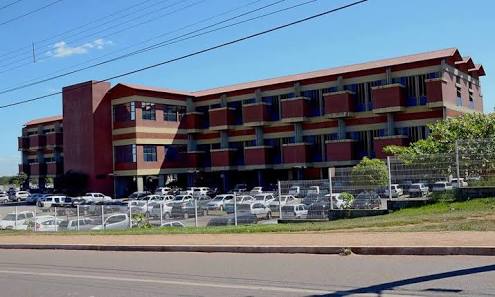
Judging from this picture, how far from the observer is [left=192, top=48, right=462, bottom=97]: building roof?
171ft

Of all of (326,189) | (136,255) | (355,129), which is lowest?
(136,255)

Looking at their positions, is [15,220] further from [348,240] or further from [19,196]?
[19,196]

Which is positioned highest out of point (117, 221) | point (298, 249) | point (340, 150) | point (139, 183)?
point (340, 150)

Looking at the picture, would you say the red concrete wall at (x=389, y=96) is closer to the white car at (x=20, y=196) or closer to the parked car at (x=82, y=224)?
the parked car at (x=82, y=224)

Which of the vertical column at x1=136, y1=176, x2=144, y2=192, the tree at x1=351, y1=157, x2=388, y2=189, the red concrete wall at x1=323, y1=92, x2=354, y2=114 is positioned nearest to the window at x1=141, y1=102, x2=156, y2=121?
the vertical column at x1=136, y1=176, x2=144, y2=192

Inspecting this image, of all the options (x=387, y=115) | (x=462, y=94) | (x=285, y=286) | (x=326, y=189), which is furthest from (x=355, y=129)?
(x=285, y=286)

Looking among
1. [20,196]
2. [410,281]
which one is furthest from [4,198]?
[410,281]

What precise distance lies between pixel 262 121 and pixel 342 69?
10.4 meters

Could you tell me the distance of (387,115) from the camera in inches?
2128

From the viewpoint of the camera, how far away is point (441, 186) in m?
19.1

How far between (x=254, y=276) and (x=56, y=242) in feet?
35.6

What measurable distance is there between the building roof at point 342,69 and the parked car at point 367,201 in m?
34.0

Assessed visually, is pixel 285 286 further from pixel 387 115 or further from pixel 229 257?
pixel 387 115

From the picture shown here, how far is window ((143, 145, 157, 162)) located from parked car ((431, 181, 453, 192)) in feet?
158
